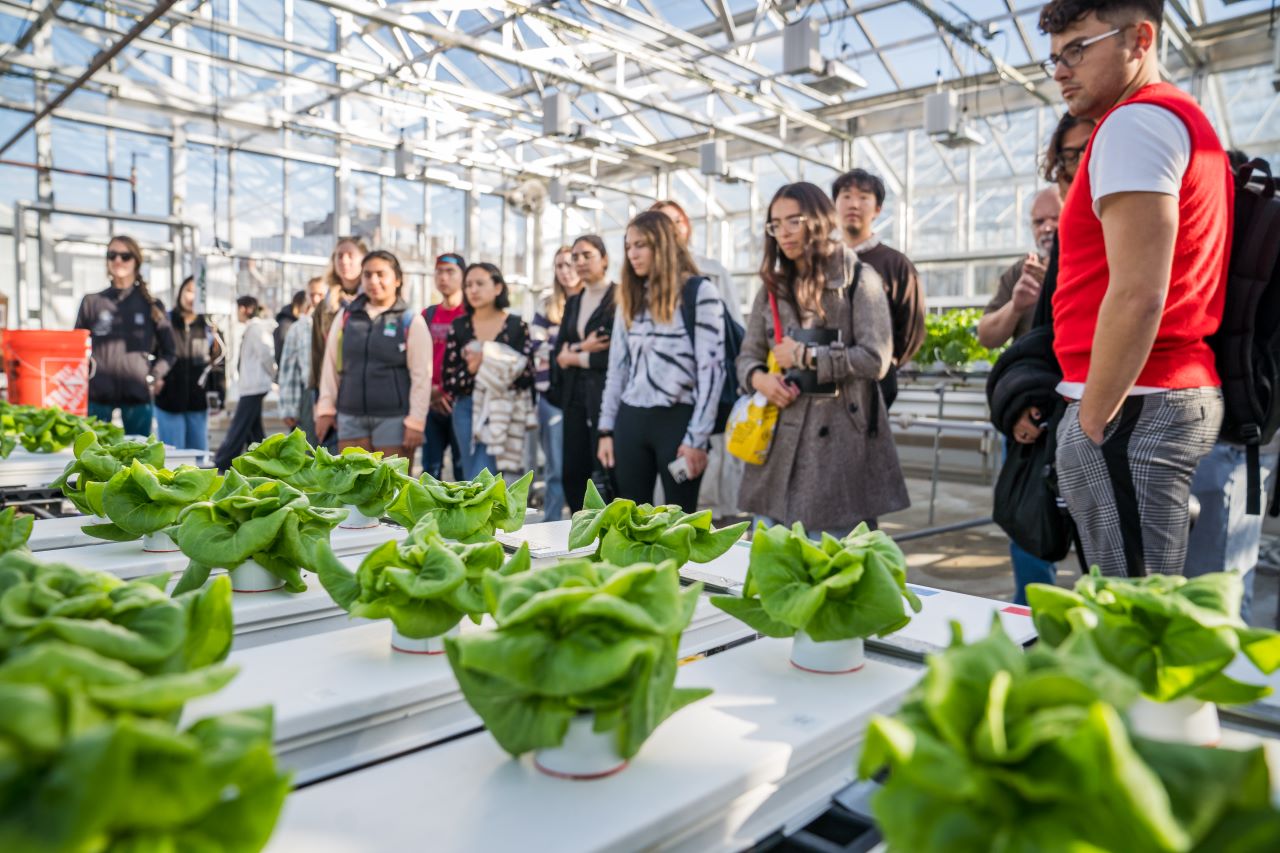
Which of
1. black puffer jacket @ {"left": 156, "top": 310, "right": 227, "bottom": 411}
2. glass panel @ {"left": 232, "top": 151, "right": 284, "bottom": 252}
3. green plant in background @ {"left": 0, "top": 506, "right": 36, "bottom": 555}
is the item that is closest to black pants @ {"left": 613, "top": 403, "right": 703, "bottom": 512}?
green plant in background @ {"left": 0, "top": 506, "right": 36, "bottom": 555}

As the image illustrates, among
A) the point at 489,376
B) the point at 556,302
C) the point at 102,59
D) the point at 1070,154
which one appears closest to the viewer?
the point at 1070,154

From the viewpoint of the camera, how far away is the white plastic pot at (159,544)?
1.22 metres

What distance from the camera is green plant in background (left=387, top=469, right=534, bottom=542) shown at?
1121 millimetres

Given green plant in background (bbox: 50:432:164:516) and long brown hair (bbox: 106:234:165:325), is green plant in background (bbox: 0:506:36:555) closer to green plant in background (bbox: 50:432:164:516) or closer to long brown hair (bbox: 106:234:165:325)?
green plant in background (bbox: 50:432:164:516)

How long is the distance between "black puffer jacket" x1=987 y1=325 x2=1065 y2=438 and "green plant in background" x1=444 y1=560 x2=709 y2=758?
1271mm

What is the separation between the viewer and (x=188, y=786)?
40 centimetres

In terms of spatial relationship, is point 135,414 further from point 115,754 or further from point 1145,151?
point 115,754

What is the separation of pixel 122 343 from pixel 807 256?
129 inches

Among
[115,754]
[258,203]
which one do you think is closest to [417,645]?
[115,754]

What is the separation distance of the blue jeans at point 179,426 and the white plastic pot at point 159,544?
440 cm

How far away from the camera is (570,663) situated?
21.4 inches

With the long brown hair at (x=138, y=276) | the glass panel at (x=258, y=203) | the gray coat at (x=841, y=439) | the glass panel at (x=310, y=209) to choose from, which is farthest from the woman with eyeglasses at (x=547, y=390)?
the glass panel at (x=310, y=209)

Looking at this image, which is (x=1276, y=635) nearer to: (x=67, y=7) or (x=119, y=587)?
(x=119, y=587)

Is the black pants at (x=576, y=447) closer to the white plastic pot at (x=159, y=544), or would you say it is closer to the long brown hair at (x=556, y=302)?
the long brown hair at (x=556, y=302)
